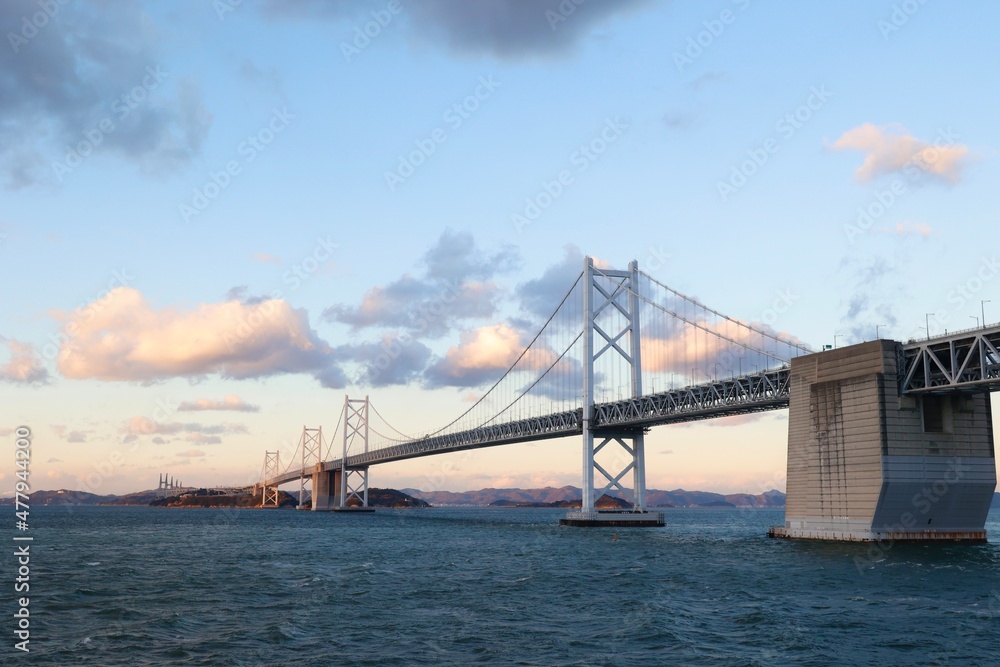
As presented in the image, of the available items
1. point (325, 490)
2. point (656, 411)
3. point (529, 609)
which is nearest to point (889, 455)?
point (529, 609)

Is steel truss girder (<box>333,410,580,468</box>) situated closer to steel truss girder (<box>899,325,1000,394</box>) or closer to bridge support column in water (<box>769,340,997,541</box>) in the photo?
bridge support column in water (<box>769,340,997,541</box>)

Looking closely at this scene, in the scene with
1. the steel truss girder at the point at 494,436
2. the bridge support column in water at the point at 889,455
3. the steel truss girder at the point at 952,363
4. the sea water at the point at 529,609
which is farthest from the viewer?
the steel truss girder at the point at 494,436

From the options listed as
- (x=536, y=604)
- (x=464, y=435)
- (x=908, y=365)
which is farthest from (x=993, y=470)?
(x=464, y=435)

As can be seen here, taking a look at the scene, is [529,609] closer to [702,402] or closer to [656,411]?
[702,402]

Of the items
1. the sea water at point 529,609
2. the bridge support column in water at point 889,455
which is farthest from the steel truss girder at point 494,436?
the sea water at point 529,609

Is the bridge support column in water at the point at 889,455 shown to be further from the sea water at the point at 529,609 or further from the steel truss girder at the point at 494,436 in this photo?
the steel truss girder at the point at 494,436

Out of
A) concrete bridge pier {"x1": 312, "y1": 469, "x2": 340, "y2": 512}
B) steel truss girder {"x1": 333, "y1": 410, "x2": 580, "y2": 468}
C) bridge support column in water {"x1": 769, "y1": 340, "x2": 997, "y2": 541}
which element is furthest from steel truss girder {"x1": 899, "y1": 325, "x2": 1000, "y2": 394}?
concrete bridge pier {"x1": 312, "y1": 469, "x2": 340, "y2": 512}
